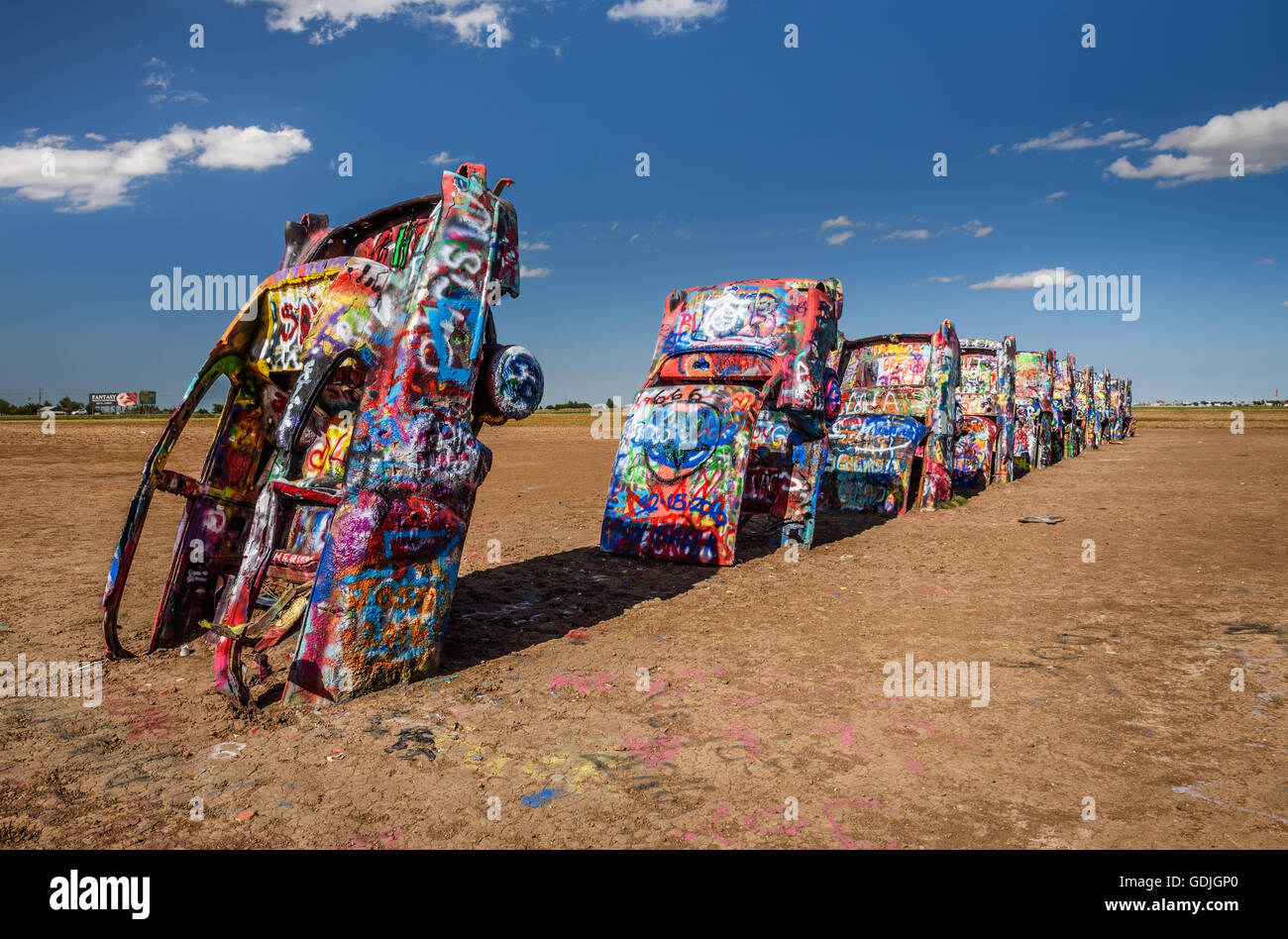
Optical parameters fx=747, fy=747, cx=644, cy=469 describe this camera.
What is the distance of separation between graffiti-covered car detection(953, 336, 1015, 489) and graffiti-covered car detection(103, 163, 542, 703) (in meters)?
12.5

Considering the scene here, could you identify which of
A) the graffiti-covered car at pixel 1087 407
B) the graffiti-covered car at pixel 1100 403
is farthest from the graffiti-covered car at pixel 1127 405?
the graffiti-covered car at pixel 1087 407

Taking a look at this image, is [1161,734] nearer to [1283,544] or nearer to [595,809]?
[595,809]

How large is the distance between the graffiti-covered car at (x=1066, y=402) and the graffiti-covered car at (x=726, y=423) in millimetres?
15567

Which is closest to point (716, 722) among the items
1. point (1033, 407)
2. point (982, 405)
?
point (982, 405)

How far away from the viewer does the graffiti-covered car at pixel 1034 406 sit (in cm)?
1806

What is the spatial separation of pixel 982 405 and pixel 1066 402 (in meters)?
9.20

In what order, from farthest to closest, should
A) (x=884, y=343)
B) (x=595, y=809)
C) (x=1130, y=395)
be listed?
(x=1130, y=395)
(x=884, y=343)
(x=595, y=809)

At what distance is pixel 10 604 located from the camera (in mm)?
5742

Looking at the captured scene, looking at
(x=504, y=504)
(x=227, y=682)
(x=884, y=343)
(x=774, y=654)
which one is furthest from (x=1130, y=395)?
(x=227, y=682)

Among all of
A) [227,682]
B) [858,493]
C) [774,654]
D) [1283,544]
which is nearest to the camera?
[227,682]

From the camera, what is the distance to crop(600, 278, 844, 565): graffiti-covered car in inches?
291

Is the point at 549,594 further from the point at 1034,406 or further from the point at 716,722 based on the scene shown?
the point at 1034,406

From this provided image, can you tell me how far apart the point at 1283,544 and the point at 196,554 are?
34.1ft

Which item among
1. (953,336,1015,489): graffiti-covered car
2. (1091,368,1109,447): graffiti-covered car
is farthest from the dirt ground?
(1091,368,1109,447): graffiti-covered car
